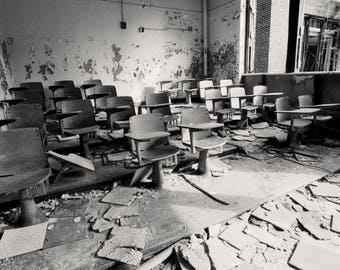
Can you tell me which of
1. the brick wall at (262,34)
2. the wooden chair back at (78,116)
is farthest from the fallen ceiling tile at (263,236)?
the brick wall at (262,34)

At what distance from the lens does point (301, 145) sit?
446 cm

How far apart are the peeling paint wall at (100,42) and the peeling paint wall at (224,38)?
47cm

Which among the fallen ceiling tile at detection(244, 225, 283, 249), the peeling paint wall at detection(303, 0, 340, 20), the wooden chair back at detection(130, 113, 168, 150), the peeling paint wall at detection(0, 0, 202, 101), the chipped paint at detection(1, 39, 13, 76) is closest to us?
the fallen ceiling tile at detection(244, 225, 283, 249)

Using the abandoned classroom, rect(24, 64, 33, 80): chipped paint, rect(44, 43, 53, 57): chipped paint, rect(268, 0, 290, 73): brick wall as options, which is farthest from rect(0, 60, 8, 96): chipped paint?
rect(268, 0, 290, 73): brick wall

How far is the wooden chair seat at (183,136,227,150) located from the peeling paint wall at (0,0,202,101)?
4934 mm

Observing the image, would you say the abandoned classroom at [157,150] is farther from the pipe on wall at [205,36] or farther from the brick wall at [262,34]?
the pipe on wall at [205,36]

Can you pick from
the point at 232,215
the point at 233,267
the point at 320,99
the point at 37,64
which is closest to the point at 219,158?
the point at 232,215

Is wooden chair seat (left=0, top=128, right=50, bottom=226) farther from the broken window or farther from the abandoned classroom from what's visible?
the broken window

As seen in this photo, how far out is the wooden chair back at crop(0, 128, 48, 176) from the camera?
2.42m

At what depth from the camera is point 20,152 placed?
246cm

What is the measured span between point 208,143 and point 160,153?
69cm

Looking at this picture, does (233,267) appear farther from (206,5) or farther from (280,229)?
(206,5)

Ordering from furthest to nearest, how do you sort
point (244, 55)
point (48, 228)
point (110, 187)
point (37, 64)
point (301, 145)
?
point (244, 55) < point (37, 64) < point (301, 145) < point (110, 187) < point (48, 228)

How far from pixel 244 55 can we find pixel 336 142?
13.2 feet
